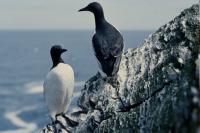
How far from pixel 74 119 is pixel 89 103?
0.45 meters

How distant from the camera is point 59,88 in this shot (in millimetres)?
11617

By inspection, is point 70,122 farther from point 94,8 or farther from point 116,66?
point 94,8

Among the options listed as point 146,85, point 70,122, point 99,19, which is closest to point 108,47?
point 70,122

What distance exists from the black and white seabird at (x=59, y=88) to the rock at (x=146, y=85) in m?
0.95

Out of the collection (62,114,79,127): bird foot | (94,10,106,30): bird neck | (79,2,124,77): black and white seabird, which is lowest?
(62,114,79,127): bird foot

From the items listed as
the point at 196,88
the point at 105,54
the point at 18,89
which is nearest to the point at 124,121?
the point at 105,54

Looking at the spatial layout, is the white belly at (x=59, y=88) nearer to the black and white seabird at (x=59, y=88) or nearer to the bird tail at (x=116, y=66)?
the black and white seabird at (x=59, y=88)

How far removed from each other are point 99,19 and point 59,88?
163 centimetres

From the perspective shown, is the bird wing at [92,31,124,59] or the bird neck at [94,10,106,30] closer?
the bird wing at [92,31,124,59]

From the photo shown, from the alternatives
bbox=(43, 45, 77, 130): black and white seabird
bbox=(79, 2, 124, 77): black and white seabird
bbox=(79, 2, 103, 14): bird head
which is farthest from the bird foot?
bbox=(79, 2, 103, 14): bird head

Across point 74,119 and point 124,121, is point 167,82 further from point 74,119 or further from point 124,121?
point 74,119

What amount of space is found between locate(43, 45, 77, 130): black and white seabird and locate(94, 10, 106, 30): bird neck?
97 cm

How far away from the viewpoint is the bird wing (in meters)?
10.6

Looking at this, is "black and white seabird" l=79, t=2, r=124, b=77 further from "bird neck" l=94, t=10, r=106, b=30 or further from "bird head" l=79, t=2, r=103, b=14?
"bird head" l=79, t=2, r=103, b=14
